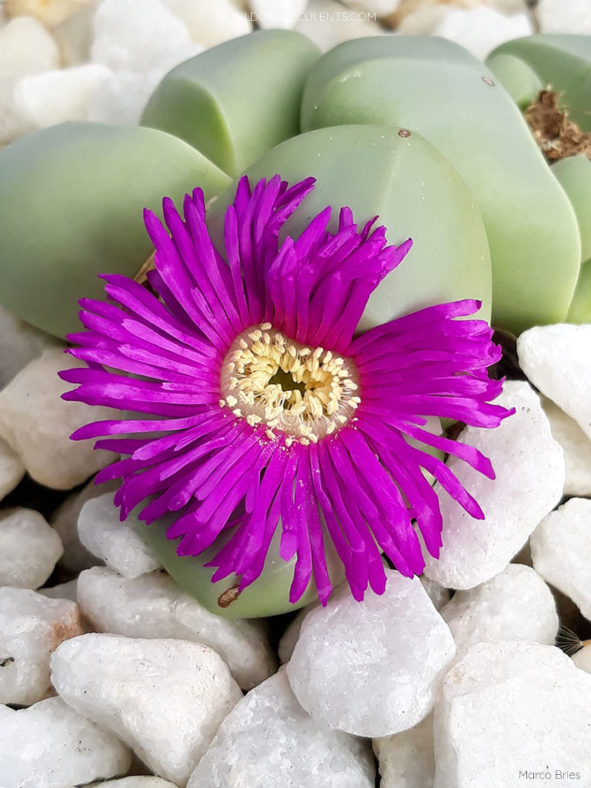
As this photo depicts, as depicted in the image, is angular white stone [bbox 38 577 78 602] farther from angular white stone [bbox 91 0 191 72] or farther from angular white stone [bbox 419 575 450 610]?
angular white stone [bbox 91 0 191 72]

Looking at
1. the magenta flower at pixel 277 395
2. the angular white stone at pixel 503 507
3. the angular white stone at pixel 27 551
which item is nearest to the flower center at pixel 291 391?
the magenta flower at pixel 277 395

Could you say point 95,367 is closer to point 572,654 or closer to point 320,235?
point 320,235

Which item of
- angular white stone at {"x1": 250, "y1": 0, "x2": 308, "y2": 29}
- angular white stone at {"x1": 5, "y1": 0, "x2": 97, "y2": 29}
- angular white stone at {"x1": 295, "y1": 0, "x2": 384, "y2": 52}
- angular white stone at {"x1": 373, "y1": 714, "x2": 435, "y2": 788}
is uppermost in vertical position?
angular white stone at {"x1": 5, "y1": 0, "x2": 97, "y2": 29}

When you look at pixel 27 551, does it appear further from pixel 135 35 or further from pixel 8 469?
pixel 135 35

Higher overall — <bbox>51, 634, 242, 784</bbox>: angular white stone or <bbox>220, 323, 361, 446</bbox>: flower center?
<bbox>220, 323, 361, 446</bbox>: flower center

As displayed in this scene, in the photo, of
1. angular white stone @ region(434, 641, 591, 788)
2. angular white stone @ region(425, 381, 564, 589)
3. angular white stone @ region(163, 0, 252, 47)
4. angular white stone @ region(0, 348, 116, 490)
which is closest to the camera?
angular white stone @ region(434, 641, 591, 788)

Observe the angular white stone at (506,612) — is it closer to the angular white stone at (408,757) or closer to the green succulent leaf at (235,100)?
the angular white stone at (408,757)

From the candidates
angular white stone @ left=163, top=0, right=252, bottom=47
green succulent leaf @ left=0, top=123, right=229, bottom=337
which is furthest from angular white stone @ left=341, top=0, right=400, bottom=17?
green succulent leaf @ left=0, top=123, right=229, bottom=337

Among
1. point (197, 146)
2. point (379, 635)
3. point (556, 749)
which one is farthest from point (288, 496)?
point (197, 146)
